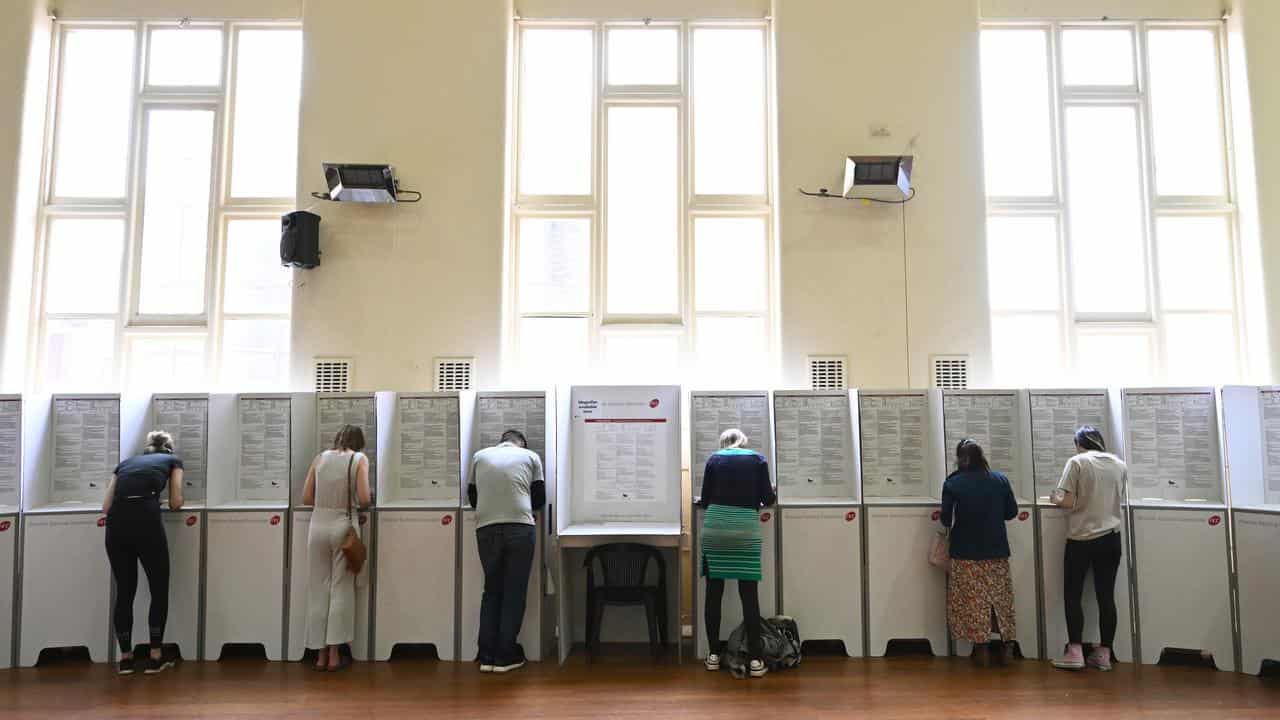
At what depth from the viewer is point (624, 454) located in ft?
18.5

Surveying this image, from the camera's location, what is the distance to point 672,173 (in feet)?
21.1

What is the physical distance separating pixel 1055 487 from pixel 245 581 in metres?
5.75

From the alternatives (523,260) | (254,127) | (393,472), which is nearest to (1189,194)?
(523,260)

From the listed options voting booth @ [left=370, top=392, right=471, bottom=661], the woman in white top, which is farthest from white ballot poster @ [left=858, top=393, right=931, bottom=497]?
the woman in white top

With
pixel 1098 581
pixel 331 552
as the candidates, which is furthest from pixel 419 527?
pixel 1098 581

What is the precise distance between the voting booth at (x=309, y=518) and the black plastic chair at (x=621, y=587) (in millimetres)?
1538

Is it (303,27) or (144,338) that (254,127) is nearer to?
(303,27)

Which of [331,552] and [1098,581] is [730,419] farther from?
[331,552]

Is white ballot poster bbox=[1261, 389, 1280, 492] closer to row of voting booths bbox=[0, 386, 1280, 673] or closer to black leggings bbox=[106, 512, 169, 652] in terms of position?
row of voting booths bbox=[0, 386, 1280, 673]

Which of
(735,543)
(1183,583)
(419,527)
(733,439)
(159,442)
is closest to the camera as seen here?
(735,543)

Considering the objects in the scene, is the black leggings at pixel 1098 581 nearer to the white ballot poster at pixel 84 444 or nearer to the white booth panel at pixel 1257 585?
the white booth panel at pixel 1257 585

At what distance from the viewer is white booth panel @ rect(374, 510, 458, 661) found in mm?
5098

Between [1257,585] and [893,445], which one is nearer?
[1257,585]

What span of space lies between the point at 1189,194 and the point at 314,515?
7.38m
